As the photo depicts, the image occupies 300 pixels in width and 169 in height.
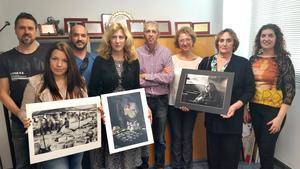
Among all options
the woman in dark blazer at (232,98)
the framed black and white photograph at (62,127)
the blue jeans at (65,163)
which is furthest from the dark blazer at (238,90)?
the blue jeans at (65,163)

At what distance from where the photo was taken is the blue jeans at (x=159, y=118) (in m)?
2.42

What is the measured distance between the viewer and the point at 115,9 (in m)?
3.35

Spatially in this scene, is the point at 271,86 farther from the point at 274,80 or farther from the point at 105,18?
the point at 105,18

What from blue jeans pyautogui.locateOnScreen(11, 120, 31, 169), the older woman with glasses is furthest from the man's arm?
the older woman with glasses

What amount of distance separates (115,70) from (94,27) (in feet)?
4.69

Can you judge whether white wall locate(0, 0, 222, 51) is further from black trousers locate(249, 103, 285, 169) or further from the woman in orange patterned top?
black trousers locate(249, 103, 285, 169)

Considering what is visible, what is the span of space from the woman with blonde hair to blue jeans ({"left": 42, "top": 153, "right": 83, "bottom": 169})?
11.7 inches

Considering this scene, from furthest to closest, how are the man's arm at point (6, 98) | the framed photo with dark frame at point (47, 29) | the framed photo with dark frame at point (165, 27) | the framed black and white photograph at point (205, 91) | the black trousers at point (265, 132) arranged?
the framed photo with dark frame at point (165, 27)
the framed photo with dark frame at point (47, 29)
the black trousers at point (265, 132)
the framed black and white photograph at point (205, 91)
the man's arm at point (6, 98)

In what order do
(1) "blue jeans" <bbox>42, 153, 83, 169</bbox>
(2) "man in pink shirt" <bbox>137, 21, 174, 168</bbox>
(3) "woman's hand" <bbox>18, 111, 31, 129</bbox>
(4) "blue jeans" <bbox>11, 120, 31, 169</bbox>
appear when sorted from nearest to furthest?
(3) "woman's hand" <bbox>18, 111, 31, 129</bbox>, (1) "blue jeans" <bbox>42, 153, 83, 169</bbox>, (4) "blue jeans" <bbox>11, 120, 31, 169</bbox>, (2) "man in pink shirt" <bbox>137, 21, 174, 168</bbox>

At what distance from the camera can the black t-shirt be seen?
1.78 metres

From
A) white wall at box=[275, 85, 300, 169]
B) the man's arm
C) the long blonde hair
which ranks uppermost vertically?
the long blonde hair

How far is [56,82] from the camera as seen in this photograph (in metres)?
1.59

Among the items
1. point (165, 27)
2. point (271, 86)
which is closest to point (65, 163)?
point (271, 86)

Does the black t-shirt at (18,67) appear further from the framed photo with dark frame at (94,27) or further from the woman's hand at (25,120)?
the framed photo with dark frame at (94,27)
